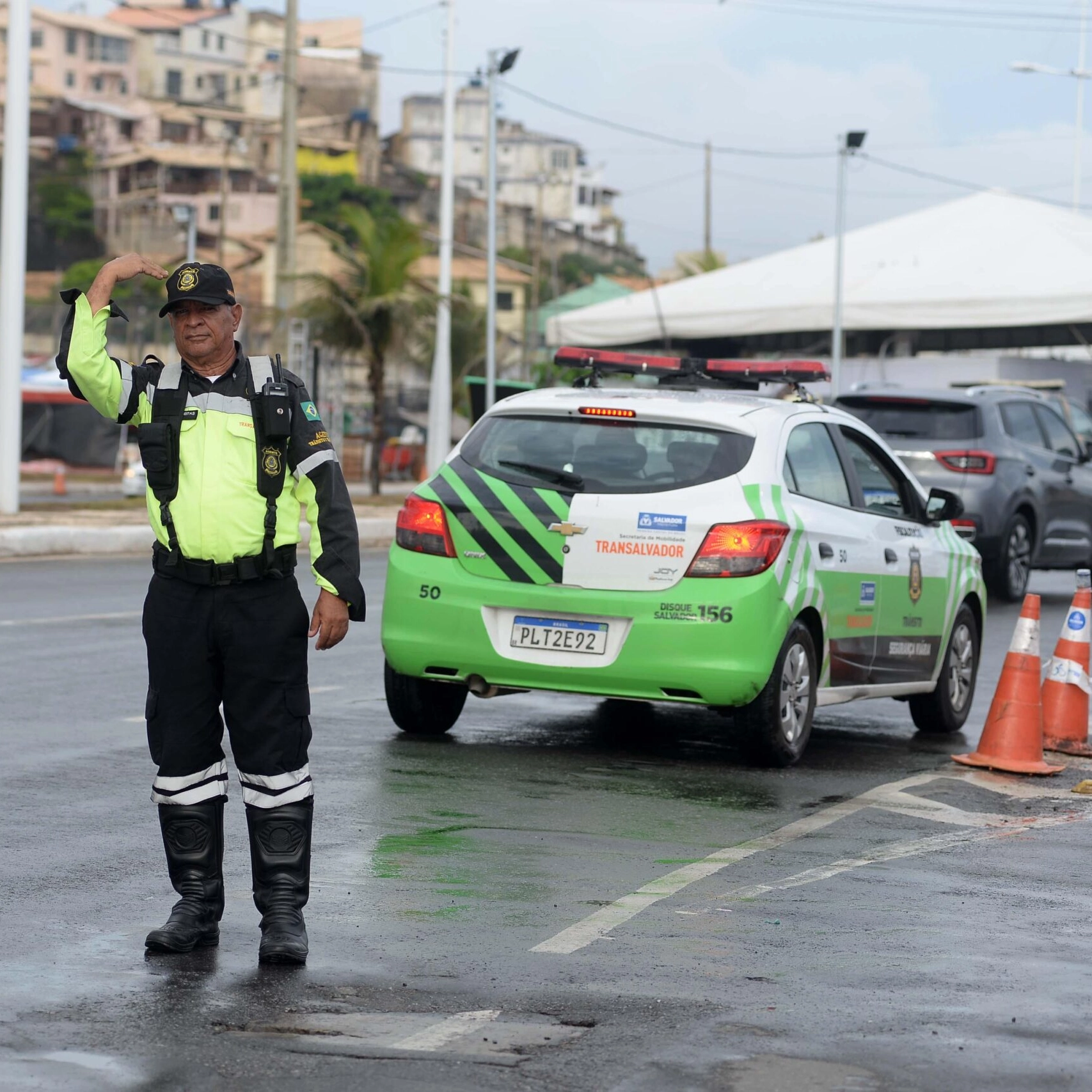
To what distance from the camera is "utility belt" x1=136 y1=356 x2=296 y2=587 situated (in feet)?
17.0

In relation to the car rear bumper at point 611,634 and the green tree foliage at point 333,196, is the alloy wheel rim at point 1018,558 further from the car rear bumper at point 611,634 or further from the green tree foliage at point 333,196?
the green tree foliage at point 333,196

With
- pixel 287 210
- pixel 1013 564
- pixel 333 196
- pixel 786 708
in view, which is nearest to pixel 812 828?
pixel 786 708

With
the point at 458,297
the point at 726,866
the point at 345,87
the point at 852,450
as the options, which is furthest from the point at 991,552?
the point at 345,87

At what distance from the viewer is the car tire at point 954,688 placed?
34.3 feet

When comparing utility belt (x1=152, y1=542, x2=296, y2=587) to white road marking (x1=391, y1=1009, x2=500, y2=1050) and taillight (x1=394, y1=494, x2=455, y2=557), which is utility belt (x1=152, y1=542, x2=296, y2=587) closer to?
white road marking (x1=391, y1=1009, x2=500, y2=1050)

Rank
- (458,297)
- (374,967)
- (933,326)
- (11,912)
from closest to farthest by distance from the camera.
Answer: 1. (374,967)
2. (11,912)
3. (933,326)
4. (458,297)

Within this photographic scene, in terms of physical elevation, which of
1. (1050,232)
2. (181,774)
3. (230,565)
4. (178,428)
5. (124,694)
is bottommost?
(124,694)

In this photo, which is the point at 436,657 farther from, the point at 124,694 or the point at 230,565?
the point at 230,565

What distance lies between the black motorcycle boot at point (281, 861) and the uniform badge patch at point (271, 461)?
863mm

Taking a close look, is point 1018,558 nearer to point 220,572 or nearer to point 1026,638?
point 1026,638

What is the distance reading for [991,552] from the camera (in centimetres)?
1761

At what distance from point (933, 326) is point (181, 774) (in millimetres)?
26279

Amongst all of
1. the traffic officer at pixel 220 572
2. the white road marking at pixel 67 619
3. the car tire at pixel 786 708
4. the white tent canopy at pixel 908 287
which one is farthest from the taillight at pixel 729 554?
the white tent canopy at pixel 908 287

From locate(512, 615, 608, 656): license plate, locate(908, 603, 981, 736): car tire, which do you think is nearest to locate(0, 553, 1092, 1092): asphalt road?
locate(512, 615, 608, 656): license plate
